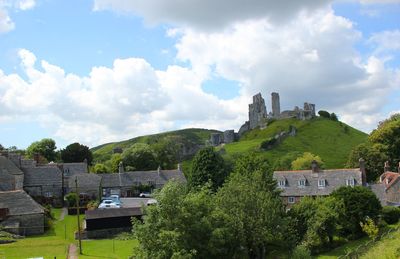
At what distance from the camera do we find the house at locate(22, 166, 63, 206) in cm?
7425

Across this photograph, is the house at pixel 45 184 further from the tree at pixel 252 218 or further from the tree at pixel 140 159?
the tree at pixel 252 218

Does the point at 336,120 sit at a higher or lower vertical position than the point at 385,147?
higher

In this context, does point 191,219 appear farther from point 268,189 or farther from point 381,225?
point 381,225

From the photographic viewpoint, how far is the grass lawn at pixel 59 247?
1689 inches

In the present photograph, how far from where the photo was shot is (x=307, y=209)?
51094 mm

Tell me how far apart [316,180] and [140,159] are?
46969mm

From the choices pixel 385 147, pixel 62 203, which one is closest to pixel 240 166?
pixel 62 203

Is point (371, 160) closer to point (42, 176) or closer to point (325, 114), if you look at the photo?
point (42, 176)

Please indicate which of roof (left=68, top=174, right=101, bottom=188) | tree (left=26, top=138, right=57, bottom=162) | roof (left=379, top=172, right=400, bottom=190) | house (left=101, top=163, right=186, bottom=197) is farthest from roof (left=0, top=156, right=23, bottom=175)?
roof (left=379, top=172, right=400, bottom=190)

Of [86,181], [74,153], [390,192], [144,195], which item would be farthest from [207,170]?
[74,153]

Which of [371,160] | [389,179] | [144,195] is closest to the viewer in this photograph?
[389,179]

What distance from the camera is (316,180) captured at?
236 feet

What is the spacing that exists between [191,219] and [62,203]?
44.4m

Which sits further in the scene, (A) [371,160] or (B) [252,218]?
(A) [371,160]
